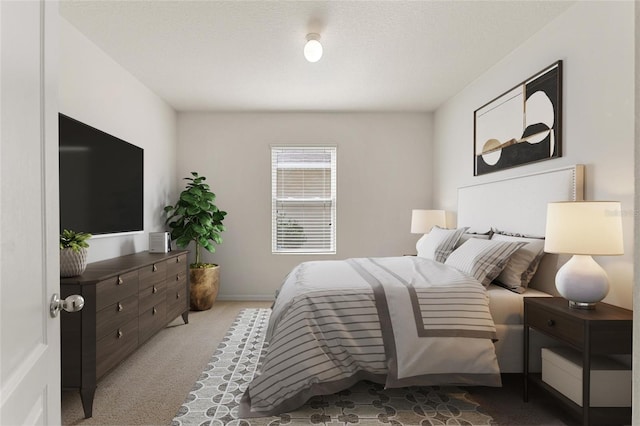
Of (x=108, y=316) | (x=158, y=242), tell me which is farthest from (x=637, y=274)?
(x=158, y=242)

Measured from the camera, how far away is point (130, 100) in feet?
12.2

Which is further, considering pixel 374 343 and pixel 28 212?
pixel 374 343

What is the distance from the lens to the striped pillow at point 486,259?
2611 millimetres

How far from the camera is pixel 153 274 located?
3105 millimetres

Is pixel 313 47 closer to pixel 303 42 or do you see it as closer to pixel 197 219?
pixel 303 42

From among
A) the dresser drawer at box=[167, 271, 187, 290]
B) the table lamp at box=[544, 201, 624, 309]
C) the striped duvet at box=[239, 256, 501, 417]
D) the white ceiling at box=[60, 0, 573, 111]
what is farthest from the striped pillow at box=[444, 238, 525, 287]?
the dresser drawer at box=[167, 271, 187, 290]

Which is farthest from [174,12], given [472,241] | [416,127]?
[416,127]

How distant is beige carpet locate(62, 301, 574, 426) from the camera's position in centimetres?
214

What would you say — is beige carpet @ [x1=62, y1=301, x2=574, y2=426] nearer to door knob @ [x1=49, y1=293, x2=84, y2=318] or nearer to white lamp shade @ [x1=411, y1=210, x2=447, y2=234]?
door knob @ [x1=49, y1=293, x2=84, y2=318]

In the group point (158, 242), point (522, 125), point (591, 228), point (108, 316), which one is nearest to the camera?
point (591, 228)

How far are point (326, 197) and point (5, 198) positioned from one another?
459cm

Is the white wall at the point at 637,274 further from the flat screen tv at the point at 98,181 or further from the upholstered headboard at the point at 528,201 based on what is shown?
the flat screen tv at the point at 98,181

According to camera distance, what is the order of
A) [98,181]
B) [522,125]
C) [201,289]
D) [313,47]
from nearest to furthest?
[313,47], [98,181], [522,125], [201,289]

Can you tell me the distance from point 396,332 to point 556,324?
34.5 inches
